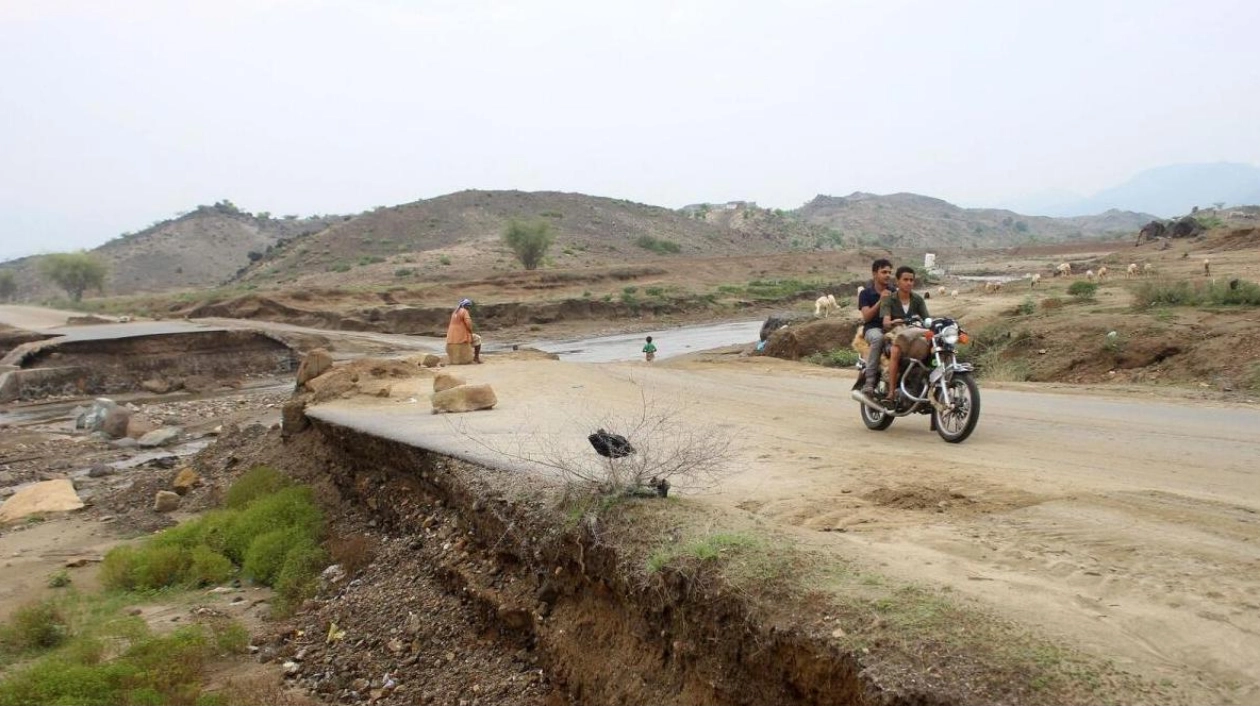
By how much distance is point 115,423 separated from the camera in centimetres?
1952

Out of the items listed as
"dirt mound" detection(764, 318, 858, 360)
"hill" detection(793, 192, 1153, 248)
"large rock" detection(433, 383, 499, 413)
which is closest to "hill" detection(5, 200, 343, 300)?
"dirt mound" detection(764, 318, 858, 360)

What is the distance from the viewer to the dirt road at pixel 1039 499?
11.9 feet

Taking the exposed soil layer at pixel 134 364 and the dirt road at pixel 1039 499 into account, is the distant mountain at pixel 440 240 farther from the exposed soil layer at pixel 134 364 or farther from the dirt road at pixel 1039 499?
the dirt road at pixel 1039 499

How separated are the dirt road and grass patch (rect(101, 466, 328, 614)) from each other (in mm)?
1307

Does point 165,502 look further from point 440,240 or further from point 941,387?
point 440,240

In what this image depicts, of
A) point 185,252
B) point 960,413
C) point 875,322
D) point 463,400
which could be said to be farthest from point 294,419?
point 185,252

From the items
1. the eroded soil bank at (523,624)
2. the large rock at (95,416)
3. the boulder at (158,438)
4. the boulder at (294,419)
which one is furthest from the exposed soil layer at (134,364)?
the eroded soil bank at (523,624)

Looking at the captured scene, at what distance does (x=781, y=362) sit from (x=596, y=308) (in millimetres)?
25789

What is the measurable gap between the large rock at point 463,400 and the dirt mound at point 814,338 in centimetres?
1130

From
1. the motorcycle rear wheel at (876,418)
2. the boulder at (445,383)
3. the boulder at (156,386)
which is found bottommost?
the boulder at (156,386)

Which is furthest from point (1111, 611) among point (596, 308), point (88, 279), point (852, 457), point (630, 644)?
point (88, 279)

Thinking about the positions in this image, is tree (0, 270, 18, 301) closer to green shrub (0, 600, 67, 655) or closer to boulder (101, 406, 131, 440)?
boulder (101, 406, 131, 440)

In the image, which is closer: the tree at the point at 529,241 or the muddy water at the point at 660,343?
the muddy water at the point at 660,343

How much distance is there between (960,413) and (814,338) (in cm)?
1378
